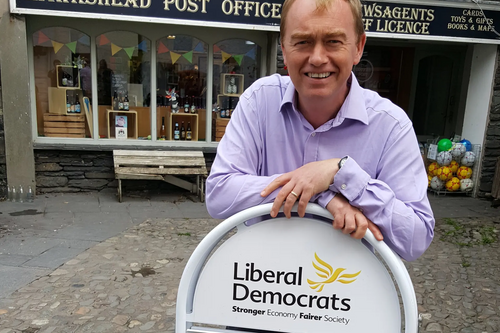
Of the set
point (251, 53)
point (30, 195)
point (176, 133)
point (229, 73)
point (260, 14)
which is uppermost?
point (260, 14)

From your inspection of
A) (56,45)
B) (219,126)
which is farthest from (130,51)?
(219,126)

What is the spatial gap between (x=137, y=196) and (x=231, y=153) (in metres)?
5.45

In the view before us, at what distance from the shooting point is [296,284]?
121 centimetres

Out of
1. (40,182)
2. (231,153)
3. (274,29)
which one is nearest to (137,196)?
(40,182)

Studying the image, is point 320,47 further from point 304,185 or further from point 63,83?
point 63,83

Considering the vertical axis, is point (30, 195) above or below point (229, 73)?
below

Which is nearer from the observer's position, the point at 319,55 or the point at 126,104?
the point at 319,55

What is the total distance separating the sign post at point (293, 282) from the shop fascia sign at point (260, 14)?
519 centimetres

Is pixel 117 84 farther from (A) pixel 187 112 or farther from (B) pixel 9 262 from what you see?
(B) pixel 9 262

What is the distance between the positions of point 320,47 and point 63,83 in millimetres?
6164

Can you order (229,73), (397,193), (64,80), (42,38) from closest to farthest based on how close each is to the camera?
1. (397,193)
2. (42,38)
3. (64,80)
4. (229,73)

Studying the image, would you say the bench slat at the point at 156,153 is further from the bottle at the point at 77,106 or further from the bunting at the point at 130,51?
the bunting at the point at 130,51

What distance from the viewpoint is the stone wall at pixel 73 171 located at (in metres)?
6.34

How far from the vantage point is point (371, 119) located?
51.8 inches
